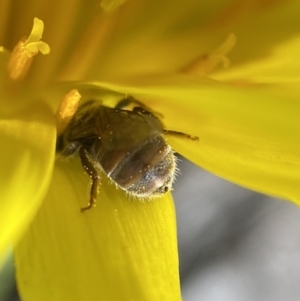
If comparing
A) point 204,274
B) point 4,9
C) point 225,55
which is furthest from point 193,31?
point 204,274

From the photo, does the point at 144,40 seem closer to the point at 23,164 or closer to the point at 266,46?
the point at 266,46

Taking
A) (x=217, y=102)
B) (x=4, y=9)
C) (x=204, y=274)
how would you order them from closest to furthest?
(x=217, y=102) → (x=4, y=9) → (x=204, y=274)

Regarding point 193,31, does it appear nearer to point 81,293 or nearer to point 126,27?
point 126,27

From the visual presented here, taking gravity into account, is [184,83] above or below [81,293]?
above

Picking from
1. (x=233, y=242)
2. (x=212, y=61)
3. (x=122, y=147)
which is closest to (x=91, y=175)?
(x=122, y=147)

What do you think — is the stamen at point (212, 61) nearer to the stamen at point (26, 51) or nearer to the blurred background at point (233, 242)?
the stamen at point (26, 51)

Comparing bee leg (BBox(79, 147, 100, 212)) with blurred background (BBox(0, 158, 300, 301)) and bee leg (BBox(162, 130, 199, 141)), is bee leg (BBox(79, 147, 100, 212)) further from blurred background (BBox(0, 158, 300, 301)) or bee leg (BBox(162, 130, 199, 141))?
blurred background (BBox(0, 158, 300, 301))

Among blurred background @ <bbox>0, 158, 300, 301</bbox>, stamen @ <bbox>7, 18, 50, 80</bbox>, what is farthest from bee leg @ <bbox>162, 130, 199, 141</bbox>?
blurred background @ <bbox>0, 158, 300, 301</bbox>
